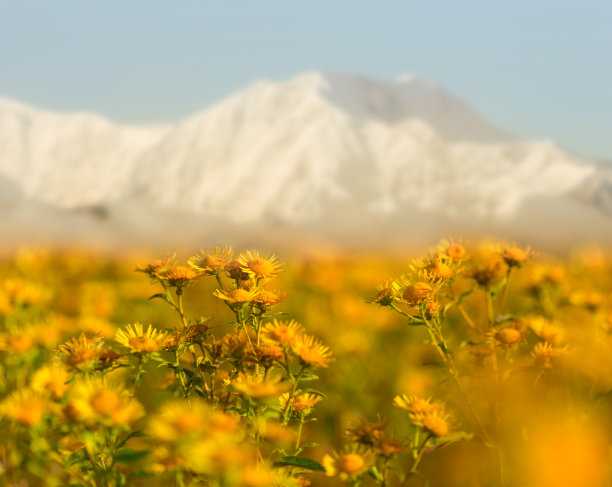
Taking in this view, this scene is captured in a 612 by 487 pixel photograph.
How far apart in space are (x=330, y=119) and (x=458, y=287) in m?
33.2

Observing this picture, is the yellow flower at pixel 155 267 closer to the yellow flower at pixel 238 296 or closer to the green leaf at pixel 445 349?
the yellow flower at pixel 238 296

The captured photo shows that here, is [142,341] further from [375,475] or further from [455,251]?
[455,251]

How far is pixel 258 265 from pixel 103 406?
0.52 meters

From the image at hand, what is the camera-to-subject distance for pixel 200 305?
16.1 ft

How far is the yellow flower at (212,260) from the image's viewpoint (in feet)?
4.64

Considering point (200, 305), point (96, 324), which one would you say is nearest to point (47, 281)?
point (200, 305)

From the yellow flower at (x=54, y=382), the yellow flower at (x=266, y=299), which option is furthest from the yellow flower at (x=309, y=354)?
the yellow flower at (x=54, y=382)

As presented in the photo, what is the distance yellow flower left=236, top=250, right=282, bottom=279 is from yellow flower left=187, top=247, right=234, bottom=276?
4cm

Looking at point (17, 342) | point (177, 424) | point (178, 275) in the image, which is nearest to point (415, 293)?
point (178, 275)

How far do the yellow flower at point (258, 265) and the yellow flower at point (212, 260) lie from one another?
0.04 metres

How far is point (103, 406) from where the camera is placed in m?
1.13

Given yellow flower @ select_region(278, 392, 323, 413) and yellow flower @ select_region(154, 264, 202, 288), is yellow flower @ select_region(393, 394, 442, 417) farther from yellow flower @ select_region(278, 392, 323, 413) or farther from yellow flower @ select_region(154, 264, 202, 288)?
yellow flower @ select_region(154, 264, 202, 288)

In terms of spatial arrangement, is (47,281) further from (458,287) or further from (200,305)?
(458,287)

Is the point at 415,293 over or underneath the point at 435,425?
over
